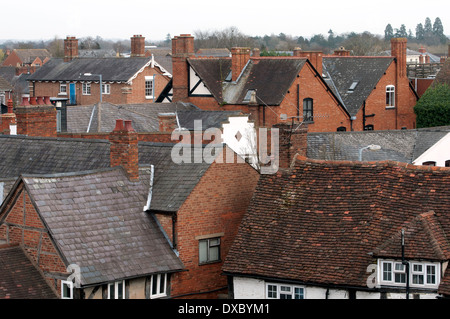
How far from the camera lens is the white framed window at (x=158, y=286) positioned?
25.9 metres

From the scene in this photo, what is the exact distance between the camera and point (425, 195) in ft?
84.6

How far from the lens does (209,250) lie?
92.3 ft

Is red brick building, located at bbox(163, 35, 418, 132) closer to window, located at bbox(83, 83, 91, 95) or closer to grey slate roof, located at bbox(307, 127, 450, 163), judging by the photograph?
grey slate roof, located at bbox(307, 127, 450, 163)

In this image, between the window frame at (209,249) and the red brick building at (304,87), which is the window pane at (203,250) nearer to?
the window frame at (209,249)

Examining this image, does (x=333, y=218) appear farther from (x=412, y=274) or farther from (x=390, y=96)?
A: (x=390, y=96)

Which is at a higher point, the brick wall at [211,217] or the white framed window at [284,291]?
the brick wall at [211,217]

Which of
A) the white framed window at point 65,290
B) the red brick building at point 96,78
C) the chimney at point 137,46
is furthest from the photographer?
the chimney at point 137,46

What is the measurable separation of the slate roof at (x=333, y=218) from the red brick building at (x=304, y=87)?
20.1m

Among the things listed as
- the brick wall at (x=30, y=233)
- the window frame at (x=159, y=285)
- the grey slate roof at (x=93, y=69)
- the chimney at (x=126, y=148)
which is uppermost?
the grey slate roof at (x=93, y=69)

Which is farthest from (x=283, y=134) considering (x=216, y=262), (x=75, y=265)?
(x=75, y=265)

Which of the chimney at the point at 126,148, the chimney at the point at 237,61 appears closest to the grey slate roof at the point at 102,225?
the chimney at the point at 126,148

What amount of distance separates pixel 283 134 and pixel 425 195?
582 centimetres

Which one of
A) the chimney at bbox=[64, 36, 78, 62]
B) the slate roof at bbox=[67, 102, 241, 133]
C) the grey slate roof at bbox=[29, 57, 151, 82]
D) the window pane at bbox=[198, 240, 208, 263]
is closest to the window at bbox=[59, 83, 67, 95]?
the grey slate roof at bbox=[29, 57, 151, 82]

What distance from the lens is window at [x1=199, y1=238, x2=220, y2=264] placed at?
27.8 m
